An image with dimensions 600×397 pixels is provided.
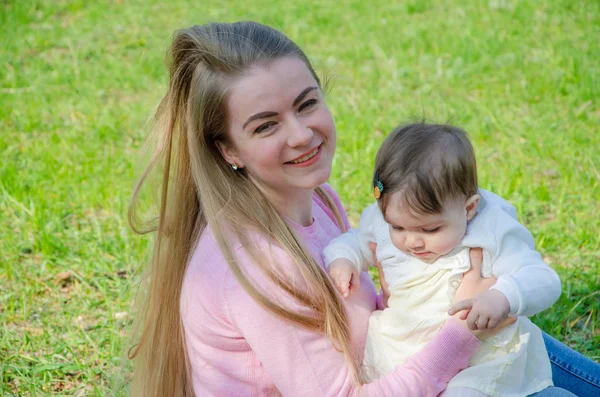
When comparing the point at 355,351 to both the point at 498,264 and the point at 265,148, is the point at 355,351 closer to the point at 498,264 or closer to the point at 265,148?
the point at 498,264

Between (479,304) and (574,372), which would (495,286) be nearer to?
(479,304)

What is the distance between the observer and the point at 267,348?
197 cm

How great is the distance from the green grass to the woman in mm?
382

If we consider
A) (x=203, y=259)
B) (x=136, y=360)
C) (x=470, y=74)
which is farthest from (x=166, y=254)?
(x=470, y=74)

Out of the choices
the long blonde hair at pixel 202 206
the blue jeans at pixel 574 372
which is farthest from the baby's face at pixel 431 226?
the blue jeans at pixel 574 372

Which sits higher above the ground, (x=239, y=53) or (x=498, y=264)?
(x=239, y=53)

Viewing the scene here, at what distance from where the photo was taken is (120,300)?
3.32 meters

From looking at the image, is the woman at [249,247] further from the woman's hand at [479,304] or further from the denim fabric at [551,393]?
the denim fabric at [551,393]

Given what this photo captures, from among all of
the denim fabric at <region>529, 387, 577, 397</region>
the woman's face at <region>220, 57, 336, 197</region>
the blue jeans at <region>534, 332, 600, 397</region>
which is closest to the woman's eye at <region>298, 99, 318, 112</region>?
the woman's face at <region>220, 57, 336, 197</region>

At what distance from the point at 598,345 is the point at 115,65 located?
4.52m

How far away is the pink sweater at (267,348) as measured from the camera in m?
1.98

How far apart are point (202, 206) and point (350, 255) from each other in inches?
18.1

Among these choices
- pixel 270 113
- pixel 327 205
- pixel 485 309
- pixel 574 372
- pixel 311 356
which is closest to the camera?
pixel 485 309

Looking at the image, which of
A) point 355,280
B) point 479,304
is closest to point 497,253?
point 479,304
